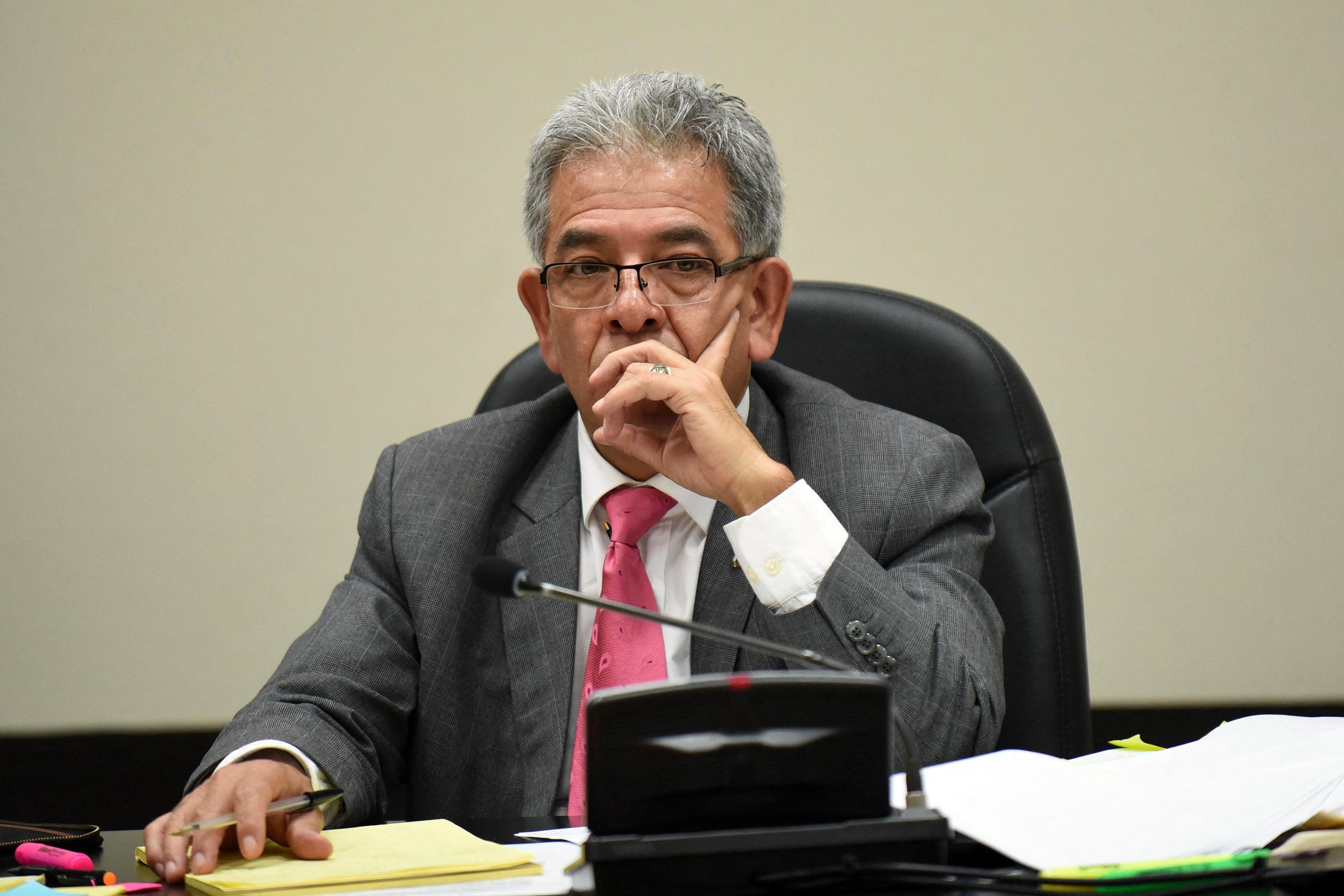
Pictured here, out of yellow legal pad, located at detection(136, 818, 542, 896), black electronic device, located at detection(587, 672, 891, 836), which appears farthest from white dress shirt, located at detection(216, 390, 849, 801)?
black electronic device, located at detection(587, 672, 891, 836)

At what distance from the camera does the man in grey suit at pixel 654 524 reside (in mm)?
1229

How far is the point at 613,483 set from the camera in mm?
1540

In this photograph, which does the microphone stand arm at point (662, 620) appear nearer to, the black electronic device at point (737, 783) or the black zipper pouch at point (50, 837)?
the black electronic device at point (737, 783)

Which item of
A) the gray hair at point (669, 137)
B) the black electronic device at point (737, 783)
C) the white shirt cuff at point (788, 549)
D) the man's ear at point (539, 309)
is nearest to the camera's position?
the black electronic device at point (737, 783)

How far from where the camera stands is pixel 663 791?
0.68 m

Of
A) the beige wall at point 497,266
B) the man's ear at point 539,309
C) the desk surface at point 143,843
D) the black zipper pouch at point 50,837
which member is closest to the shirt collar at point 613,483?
the man's ear at point 539,309

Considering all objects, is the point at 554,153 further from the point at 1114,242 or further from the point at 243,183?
the point at 1114,242

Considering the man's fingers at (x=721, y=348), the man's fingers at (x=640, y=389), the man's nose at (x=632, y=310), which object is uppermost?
the man's nose at (x=632, y=310)

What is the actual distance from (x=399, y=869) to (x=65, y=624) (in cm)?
203

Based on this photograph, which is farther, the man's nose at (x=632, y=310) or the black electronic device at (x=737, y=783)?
the man's nose at (x=632, y=310)

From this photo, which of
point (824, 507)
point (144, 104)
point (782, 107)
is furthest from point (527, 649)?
point (144, 104)

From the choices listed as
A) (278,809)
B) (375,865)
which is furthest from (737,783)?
(278,809)

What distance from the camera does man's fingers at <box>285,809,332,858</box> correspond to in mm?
891

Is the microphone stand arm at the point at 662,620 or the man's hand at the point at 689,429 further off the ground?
the man's hand at the point at 689,429
